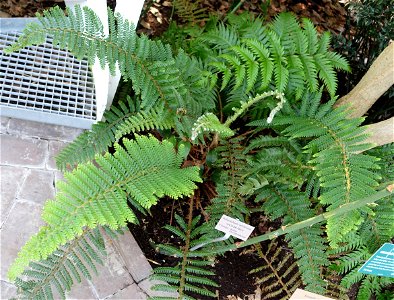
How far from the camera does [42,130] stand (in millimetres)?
3191

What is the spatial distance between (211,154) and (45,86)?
1.11 m

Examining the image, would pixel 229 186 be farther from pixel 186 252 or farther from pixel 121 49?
pixel 121 49

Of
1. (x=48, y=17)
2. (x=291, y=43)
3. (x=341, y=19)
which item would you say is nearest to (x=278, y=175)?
(x=291, y=43)

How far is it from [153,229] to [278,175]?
833 mm

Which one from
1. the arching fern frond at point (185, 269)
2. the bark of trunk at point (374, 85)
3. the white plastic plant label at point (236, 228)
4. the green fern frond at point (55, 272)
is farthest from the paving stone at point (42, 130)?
the bark of trunk at point (374, 85)

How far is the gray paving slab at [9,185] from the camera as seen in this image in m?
2.92

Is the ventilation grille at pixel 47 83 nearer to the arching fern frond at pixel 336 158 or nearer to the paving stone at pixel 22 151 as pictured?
the paving stone at pixel 22 151

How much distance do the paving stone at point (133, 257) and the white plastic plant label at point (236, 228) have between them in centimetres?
64

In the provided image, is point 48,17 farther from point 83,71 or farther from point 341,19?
point 341,19

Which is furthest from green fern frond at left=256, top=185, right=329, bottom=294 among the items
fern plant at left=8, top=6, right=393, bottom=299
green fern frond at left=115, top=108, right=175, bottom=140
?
green fern frond at left=115, top=108, right=175, bottom=140

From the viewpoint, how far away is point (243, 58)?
2824mm

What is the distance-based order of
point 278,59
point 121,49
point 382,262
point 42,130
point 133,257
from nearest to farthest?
point 382,262, point 121,49, point 278,59, point 133,257, point 42,130

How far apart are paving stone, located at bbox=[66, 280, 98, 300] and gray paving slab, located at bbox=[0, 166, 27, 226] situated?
0.55 metres

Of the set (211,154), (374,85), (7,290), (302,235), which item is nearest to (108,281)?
(7,290)
